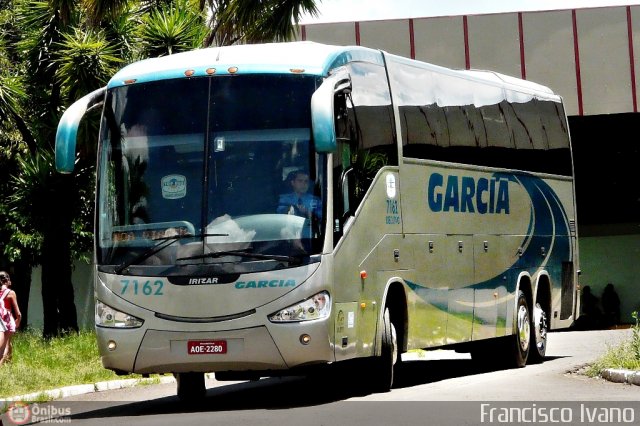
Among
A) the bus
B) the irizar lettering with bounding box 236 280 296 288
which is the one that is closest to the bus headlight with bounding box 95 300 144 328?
the bus

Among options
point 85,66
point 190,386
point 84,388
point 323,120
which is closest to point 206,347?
point 190,386

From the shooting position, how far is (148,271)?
12.7 m

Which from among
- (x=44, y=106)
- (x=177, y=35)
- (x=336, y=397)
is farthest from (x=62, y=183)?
(x=336, y=397)

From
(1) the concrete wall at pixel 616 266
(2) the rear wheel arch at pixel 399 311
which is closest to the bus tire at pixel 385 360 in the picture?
(2) the rear wheel arch at pixel 399 311

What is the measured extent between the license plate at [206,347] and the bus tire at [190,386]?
176 cm

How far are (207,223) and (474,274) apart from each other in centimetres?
524

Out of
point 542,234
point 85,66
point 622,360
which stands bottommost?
point 622,360

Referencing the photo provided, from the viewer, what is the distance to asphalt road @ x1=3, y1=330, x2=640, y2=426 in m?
11.2

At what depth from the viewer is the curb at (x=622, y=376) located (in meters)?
14.1

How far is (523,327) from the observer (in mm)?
18828

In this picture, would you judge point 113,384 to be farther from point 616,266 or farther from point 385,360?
point 616,266

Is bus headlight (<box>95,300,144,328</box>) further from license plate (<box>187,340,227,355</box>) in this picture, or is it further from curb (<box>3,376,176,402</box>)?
curb (<box>3,376,176,402</box>)

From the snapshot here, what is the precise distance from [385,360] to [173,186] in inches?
120

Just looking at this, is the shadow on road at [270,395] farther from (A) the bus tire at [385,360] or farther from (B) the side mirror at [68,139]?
(B) the side mirror at [68,139]
